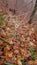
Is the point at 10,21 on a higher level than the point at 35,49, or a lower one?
higher

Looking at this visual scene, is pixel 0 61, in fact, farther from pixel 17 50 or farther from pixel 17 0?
pixel 17 0

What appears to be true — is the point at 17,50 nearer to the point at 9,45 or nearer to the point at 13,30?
the point at 9,45

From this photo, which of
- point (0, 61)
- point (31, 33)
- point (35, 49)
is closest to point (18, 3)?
point (31, 33)

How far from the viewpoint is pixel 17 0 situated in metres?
18.5

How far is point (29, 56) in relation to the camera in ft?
22.7

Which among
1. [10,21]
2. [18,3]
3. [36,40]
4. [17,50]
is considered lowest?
[17,50]

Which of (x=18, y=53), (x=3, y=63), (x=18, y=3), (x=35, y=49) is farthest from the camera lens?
(x=18, y=3)

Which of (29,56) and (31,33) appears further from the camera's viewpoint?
(31,33)

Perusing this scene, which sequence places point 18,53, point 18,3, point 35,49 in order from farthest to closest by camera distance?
point 18,3
point 35,49
point 18,53

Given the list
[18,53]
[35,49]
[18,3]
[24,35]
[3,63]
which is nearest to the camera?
[3,63]

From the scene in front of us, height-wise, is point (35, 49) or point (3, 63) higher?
point (35, 49)

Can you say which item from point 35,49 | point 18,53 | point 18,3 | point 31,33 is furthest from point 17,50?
point 18,3

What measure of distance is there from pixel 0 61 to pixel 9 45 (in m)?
0.98

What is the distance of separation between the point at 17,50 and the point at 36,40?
7.15 feet
